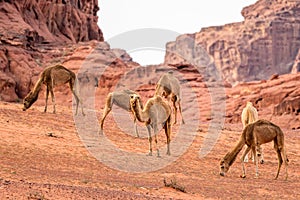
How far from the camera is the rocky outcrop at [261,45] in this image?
12478cm

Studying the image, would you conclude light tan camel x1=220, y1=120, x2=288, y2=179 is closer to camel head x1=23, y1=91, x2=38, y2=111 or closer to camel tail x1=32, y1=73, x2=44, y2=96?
camel tail x1=32, y1=73, x2=44, y2=96

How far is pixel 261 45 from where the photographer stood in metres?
126

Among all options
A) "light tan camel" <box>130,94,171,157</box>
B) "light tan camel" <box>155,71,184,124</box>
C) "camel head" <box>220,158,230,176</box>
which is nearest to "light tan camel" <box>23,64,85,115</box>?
"light tan camel" <box>155,71,184,124</box>

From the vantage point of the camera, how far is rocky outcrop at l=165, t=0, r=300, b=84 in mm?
124781

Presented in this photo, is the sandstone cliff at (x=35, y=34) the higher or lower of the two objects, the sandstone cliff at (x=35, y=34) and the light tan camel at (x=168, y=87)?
the higher

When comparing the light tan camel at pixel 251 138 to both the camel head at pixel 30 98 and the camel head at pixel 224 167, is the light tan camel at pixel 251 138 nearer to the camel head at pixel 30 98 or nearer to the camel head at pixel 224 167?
the camel head at pixel 224 167

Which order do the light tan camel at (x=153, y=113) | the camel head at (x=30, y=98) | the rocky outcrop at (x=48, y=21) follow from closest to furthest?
the light tan camel at (x=153, y=113) < the camel head at (x=30, y=98) < the rocky outcrop at (x=48, y=21)

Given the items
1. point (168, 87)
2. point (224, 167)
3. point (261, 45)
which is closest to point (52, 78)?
point (168, 87)

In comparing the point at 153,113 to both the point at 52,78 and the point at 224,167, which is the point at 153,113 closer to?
the point at 224,167

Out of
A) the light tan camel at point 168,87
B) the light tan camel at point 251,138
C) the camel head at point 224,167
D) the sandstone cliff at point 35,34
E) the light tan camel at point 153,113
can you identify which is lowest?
the camel head at point 224,167

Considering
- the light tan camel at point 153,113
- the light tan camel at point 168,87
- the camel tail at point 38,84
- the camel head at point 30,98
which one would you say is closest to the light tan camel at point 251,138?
the light tan camel at point 153,113

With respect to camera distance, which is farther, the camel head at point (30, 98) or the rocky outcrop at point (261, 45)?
the rocky outcrop at point (261, 45)

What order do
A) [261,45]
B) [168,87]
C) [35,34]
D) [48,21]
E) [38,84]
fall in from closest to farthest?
[38,84]
[168,87]
[35,34]
[48,21]
[261,45]

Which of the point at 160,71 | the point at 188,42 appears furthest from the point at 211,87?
the point at 188,42
